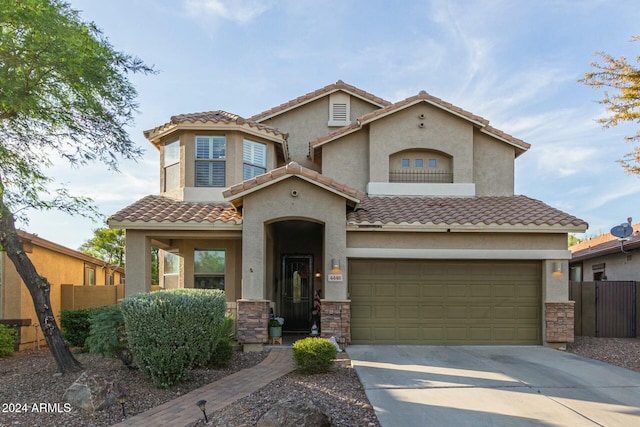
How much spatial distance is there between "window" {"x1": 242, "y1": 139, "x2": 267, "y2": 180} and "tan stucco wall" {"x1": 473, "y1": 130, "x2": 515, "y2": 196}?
6593mm

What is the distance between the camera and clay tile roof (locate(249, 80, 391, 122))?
53.4ft

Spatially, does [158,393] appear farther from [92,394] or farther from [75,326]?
[75,326]

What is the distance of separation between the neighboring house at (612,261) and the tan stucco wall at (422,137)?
646cm

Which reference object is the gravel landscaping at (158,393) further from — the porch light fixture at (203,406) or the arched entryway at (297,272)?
the arched entryway at (297,272)

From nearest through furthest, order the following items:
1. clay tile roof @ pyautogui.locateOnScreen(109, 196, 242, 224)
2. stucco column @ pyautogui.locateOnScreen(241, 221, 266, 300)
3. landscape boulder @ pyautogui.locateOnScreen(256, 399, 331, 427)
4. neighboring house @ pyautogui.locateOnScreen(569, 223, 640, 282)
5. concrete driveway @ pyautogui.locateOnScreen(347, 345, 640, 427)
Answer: landscape boulder @ pyautogui.locateOnScreen(256, 399, 331, 427)
concrete driveway @ pyautogui.locateOnScreen(347, 345, 640, 427)
stucco column @ pyautogui.locateOnScreen(241, 221, 266, 300)
clay tile roof @ pyautogui.locateOnScreen(109, 196, 242, 224)
neighboring house @ pyautogui.locateOnScreen(569, 223, 640, 282)

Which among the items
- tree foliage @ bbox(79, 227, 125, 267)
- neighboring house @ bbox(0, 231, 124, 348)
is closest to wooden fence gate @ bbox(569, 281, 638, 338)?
neighboring house @ bbox(0, 231, 124, 348)

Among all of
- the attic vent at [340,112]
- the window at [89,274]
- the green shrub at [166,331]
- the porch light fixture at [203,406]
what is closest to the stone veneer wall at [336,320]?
the green shrub at [166,331]

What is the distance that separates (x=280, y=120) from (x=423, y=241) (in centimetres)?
738

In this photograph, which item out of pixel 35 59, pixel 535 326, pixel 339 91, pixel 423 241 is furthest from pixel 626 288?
pixel 35 59

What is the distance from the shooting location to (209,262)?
13.4 metres

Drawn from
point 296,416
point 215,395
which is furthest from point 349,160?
point 296,416

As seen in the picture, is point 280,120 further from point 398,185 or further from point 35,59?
point 35,59

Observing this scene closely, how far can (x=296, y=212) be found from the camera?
1153 cm

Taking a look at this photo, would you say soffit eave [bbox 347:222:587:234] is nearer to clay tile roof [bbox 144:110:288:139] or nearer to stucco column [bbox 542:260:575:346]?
stucco column [bbox 542:260:575:346]
